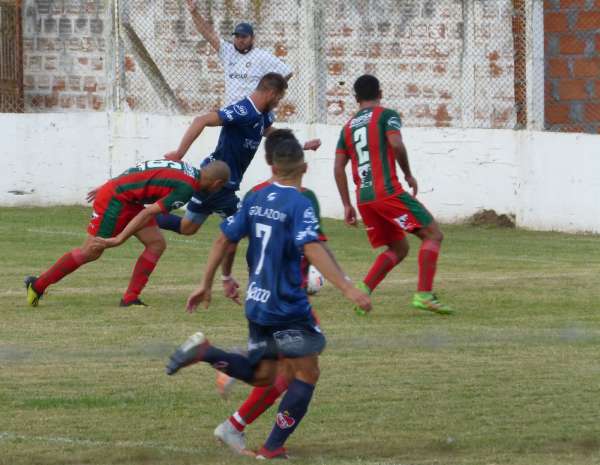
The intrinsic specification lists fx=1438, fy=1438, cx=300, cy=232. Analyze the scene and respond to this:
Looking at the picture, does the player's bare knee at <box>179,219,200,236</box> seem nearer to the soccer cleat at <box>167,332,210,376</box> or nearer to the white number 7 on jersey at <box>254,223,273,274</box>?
the white number 7 on jersey at <box>254,223,273,274</box>

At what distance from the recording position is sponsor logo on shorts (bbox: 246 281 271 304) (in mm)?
7168

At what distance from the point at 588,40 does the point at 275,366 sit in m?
13.3

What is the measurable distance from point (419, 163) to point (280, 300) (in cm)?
1250

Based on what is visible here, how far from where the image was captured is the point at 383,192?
11.9 meters

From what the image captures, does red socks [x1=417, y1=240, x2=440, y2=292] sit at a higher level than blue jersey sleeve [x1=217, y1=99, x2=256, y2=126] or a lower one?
lower

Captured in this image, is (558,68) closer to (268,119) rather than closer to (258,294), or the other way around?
(268,119)

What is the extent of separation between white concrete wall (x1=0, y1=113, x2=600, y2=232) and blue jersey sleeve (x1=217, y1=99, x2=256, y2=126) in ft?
23.0

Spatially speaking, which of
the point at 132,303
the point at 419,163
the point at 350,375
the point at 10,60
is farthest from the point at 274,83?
the point at 10,60

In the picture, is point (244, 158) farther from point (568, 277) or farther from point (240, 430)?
point (240, 430)

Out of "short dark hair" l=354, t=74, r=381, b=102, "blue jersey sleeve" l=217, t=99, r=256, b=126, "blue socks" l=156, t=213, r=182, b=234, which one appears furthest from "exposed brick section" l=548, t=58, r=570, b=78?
"blue socks" l=156, t=213, r=182, b=234

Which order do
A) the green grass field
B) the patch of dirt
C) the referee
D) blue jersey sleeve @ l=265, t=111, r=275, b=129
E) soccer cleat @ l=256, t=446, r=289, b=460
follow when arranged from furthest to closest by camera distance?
the patch of dirt
the referee
blue jersey sleeve @ l=265, t=111, r=275, b=129
the green grass field
soccer cleat @ l=256, t=446, r=289, b=460

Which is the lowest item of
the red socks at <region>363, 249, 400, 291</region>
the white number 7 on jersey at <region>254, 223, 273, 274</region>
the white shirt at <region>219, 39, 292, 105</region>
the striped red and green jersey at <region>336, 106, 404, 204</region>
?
the red socks at <region>363, 249, 400, 291</region>

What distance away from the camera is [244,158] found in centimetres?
1301

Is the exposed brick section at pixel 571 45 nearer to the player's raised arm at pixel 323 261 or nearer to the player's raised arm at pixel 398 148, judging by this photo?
the player's raised arm at pixel 398 148
